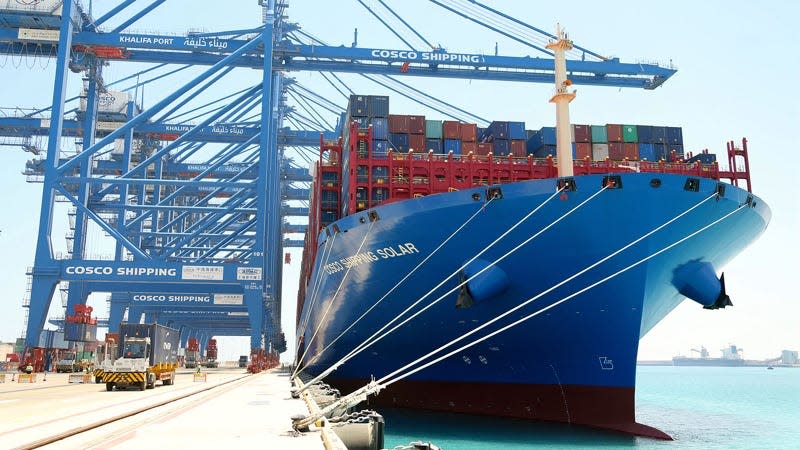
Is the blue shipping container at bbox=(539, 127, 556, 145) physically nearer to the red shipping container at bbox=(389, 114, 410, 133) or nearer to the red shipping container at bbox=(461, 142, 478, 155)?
the red shipping container at bbox=(461, 142, 478, 155)

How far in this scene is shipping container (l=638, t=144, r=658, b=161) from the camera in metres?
21.0

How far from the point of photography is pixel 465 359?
15.8 metres

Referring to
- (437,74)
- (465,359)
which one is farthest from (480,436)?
(437,74)

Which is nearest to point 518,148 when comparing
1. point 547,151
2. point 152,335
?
point 547,151

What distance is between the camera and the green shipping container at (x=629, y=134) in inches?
832

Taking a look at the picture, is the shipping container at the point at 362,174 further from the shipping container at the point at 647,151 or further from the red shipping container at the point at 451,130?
the shipping container at the point at 647,151

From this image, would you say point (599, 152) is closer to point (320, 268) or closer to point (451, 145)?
point (451, 145)

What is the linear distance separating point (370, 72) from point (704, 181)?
19679mm

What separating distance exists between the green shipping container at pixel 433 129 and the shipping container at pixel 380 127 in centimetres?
138

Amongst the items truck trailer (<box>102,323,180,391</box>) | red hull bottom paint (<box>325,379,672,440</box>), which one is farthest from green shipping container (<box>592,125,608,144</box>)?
truck trailer (<box>102,323,180,391</box>)

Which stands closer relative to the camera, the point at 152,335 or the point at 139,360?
the point at 139,360

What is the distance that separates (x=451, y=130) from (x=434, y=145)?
0.75 meters

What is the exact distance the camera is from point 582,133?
21203 mm

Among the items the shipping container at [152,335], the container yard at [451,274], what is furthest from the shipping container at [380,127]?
the shipping container at [152,335]
